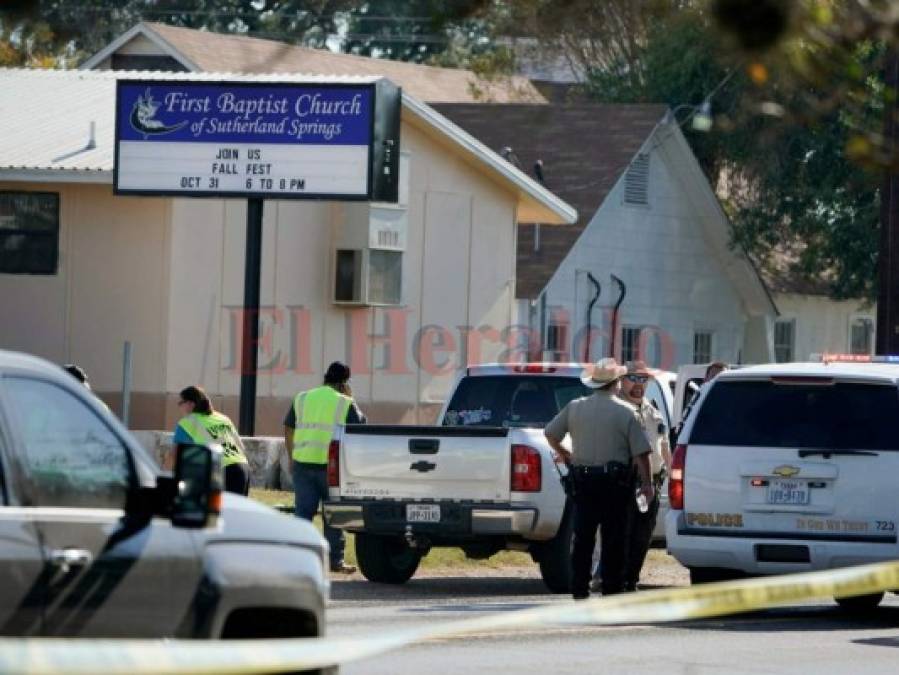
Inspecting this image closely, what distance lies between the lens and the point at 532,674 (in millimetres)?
11562

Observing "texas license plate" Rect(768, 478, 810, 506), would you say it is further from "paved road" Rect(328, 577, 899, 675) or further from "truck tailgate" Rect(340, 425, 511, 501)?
"truck tailgate" Rect(340, 425, 511, 501)

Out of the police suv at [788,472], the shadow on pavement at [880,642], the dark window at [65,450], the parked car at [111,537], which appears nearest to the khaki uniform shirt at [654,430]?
the police suv at [788,472]

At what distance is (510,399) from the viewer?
60.1 ft

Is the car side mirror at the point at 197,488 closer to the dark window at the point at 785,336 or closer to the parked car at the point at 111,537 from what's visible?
the parked car at the point at 111,537

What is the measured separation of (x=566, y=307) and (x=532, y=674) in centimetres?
2469

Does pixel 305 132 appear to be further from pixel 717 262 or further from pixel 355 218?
pixel 717 262

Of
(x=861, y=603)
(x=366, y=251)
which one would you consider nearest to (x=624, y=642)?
(x=861, y=603)

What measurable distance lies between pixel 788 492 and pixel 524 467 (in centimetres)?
229

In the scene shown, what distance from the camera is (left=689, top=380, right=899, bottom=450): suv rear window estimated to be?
49.5ft

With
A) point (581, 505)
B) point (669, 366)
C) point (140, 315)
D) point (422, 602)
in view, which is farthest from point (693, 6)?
point (669, 366)

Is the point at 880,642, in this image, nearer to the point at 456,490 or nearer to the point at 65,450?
the point at 456,490

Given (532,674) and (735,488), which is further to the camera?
(735,488)

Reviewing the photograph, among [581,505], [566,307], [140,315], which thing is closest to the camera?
[581,505]

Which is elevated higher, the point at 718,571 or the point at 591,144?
→ the point at 591,144
